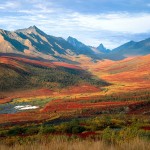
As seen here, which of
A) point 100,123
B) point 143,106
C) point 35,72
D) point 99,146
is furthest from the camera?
point 35,72

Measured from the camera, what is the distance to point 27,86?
143m

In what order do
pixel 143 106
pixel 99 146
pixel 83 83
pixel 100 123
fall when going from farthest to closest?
pixel 83 83 < pixel 143 106 < pixel 100 123 < pixel 99 146

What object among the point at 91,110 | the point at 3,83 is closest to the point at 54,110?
the point at 91,110

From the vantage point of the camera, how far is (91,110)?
71062 mm

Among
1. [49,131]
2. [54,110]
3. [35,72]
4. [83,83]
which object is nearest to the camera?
[49,131]

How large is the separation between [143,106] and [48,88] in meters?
79.6

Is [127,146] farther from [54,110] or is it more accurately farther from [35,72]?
[35,72]

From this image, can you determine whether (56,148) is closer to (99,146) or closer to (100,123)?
(99,146)

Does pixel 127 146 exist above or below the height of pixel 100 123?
above

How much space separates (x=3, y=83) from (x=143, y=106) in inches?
3160

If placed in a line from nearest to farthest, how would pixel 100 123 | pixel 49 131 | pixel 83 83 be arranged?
pixel 49 131 → pixel 100 123 → pixel 83 83

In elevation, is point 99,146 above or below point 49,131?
above

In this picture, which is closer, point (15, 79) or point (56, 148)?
point (56, 148)

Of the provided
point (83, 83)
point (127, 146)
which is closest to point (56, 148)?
point (127, 146)
